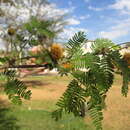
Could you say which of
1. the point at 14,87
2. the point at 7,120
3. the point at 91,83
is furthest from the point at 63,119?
the point at 91,83

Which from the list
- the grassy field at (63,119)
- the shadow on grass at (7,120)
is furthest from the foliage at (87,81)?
the shadow on grass at (7,120)

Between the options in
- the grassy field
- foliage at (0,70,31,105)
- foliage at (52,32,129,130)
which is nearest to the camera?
foliage at (52,32,129,130)

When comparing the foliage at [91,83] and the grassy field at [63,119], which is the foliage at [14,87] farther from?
the grassy field at [63,119]

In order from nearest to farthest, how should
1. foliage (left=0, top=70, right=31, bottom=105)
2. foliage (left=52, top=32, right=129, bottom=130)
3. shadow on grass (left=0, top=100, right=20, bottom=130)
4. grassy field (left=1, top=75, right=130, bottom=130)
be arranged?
foliage (left=52, top=32, right=129, bottom=130) → foliage (left=0, top=70, right=31, bottom=105) → shadow on grass (left=0, top=100, right=20, bottom=130) → grassy field (left=1, top=75, right=130, bottom=130)

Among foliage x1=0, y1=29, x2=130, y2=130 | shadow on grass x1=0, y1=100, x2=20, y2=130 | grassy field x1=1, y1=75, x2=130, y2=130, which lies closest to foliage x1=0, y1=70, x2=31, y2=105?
foliage x1=0, y1=29, x2=130, y2=130

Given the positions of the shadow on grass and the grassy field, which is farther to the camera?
the grassy field

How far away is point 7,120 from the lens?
5.72m

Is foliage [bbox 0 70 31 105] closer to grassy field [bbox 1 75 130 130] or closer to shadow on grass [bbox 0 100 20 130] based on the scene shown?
grassy field [bbox 1 75 130 130]

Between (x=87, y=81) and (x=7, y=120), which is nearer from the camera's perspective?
(x=87, y=81)

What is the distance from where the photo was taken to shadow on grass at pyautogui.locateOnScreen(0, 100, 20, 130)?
5150 mm

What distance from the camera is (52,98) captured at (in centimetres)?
837

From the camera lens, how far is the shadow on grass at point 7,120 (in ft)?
16.9

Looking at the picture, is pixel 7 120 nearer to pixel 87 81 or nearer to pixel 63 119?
pixel 63 119

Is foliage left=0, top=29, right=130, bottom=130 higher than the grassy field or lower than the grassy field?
higher
